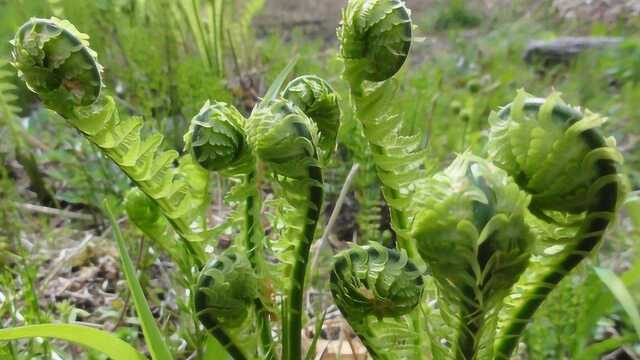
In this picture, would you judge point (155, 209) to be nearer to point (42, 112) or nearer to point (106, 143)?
point (106, 143)

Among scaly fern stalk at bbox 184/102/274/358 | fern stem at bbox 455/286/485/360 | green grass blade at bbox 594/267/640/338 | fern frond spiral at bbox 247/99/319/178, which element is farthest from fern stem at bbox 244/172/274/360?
green grass blade at bbox 594/267/640/338

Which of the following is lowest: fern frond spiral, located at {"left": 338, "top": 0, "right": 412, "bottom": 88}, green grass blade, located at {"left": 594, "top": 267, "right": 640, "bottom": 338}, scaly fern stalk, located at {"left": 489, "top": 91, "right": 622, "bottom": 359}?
green grass blade, located at {"left": 594, "top": 267, "right": 640, "bottom": 338}

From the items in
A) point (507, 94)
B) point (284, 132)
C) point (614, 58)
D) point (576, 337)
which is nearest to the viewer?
point (284, 132)

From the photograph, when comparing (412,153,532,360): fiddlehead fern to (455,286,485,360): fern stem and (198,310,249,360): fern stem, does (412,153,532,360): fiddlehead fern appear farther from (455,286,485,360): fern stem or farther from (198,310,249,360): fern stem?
(198,310,249,360): fern stem

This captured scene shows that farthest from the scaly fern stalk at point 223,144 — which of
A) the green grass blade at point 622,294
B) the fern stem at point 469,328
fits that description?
the green grass blade at point 622,294

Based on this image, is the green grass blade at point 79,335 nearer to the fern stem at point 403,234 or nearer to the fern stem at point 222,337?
the fern stem at point 222,337

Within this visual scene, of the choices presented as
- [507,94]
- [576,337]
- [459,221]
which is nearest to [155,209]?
[459,221]

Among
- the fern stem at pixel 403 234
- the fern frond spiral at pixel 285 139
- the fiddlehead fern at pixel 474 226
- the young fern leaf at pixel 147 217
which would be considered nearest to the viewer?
the fiddlehead fern at pixel 474 226
